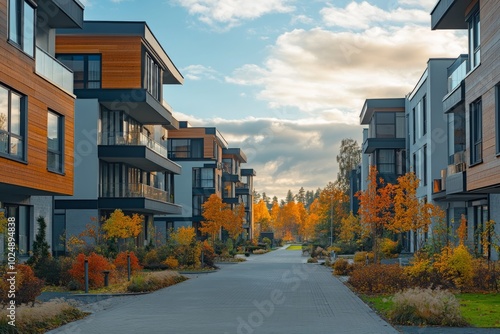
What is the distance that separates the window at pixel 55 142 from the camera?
25.0 meters

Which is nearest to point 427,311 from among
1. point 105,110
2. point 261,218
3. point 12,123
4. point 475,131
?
point 475,131

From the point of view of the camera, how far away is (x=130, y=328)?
14672mm

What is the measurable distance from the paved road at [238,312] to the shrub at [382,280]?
58 centimetres

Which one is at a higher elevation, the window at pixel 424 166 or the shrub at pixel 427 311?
the window at pixel 424 166

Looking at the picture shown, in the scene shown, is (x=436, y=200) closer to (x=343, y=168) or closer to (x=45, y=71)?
(x=45, y=71)

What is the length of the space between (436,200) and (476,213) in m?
5.43

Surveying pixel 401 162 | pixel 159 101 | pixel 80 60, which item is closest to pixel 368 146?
pixel 401 162

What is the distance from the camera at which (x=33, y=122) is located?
23109 mm

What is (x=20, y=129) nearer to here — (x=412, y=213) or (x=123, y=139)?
(x=412, y=213)

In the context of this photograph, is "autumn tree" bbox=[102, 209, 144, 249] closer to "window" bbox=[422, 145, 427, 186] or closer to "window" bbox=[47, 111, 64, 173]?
"window" bbox=[47, 111, 64, 173]

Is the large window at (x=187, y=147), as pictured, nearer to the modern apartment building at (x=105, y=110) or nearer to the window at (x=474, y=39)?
the modern apartment building at (x=105, y=110)

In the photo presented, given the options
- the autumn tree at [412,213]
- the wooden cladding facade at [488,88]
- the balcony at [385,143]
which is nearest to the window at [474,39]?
the wooden cladding facade at [488,88]

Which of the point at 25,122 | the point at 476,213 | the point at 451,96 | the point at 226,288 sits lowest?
the point at 226,288

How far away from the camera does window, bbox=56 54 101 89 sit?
40094mm
